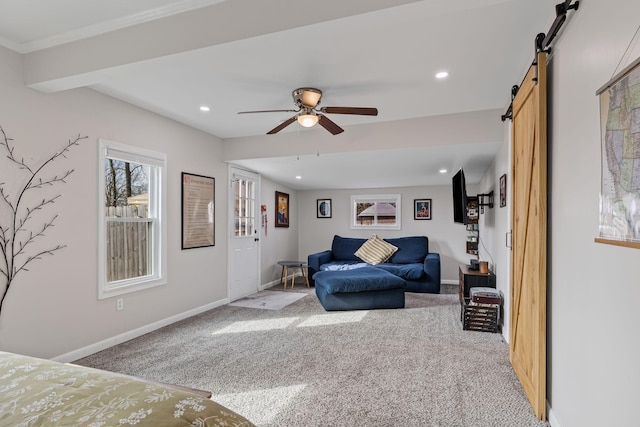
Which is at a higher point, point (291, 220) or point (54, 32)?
point (54, 32)

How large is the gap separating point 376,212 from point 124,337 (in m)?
5.43

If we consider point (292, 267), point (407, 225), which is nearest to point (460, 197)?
point (407, 225)

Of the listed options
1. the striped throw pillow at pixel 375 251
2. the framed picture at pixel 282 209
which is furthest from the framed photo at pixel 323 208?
the striped throw pillow at pixel 375 251

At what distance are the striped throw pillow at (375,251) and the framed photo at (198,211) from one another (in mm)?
3218

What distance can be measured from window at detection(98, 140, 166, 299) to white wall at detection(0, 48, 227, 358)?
9 centimetres

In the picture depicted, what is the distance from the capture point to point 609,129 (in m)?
1.32

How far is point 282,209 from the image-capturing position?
7.35 meters

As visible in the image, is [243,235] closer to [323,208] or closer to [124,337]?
[124,337]

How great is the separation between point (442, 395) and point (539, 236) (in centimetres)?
126

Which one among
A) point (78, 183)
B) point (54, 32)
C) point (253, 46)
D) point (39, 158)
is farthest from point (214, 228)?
point (253, 46)

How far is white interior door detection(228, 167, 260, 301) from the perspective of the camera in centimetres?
533

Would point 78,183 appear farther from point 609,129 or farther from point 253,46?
point 609,129

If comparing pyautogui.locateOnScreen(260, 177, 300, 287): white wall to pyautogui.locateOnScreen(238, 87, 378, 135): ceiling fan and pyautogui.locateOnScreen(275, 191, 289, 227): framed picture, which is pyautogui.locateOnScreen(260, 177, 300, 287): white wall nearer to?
pyautogui.locateOnScreen(275, 191, 289, 227): framed picture

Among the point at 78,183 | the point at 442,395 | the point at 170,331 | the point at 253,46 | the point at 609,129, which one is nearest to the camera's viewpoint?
the point at 609,129
